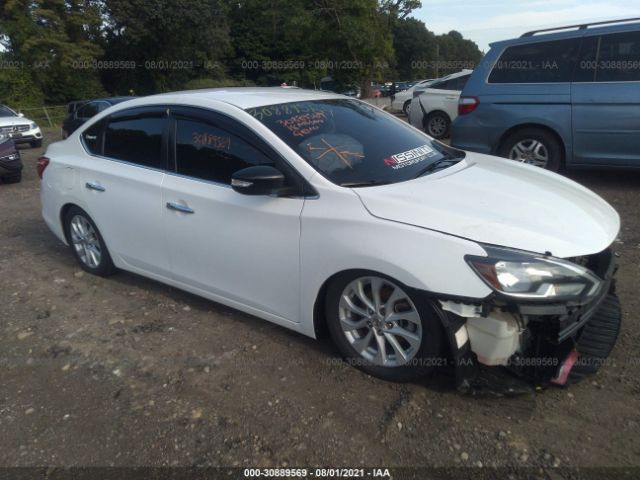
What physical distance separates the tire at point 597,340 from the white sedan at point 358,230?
2 centimetres

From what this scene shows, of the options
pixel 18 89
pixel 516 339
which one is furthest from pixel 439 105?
pixel 18 89

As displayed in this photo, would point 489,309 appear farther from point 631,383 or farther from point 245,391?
point 245,391

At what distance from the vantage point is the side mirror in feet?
9.76

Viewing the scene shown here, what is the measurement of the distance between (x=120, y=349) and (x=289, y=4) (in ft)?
105

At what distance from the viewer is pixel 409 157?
136 inches

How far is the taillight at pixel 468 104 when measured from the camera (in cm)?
675

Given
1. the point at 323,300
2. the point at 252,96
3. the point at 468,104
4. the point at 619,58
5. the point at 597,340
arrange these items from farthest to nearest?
the point at 468,104 → the point at 619,58 → the point at 252,96 → the point at 323,300 → the point at 597,340

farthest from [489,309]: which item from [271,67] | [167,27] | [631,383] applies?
[271,67]

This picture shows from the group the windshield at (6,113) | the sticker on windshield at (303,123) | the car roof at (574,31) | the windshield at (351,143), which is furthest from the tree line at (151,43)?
the sticker on windshield at (303,123)

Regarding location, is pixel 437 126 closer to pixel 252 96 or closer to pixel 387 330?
pixel 252 96

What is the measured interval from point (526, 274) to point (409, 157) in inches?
50.2

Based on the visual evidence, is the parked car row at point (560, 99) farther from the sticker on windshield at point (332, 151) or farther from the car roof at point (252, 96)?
the sticker on windshield at point (332, 151)

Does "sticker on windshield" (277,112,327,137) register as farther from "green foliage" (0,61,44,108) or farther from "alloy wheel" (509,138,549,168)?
"green foliage" (0,61,44,108)

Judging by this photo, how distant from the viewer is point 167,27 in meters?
36.5
